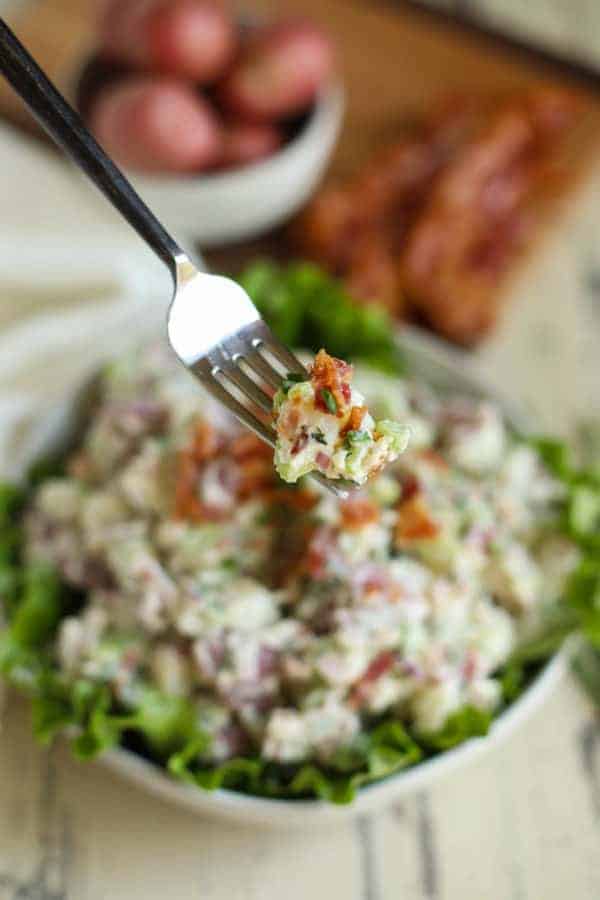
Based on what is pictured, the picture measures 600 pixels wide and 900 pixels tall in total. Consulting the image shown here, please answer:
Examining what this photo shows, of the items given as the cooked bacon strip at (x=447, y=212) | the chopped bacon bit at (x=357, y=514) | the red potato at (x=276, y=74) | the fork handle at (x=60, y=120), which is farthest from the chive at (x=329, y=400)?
the red potato at (x=276, y=74)

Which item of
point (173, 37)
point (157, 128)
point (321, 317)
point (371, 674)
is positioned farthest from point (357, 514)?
point (173, 37)

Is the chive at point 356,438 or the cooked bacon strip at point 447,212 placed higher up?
the chive at point 356,438

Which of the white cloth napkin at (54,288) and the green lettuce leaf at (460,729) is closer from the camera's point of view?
the green lettuce leaf at (460,729)

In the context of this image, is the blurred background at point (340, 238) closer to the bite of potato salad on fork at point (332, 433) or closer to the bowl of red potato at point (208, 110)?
the bowl of red potato at point (208, 110)

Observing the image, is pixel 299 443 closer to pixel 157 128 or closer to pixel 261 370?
pixel 261 370

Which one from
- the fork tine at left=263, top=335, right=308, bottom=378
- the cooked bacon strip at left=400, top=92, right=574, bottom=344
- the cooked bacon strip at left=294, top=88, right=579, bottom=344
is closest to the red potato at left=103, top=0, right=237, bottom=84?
the cooked bacon strip at left=294, top=88, right=579, bottom=344

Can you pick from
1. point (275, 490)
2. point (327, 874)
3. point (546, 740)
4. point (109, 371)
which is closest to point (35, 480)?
point (109, 371)
